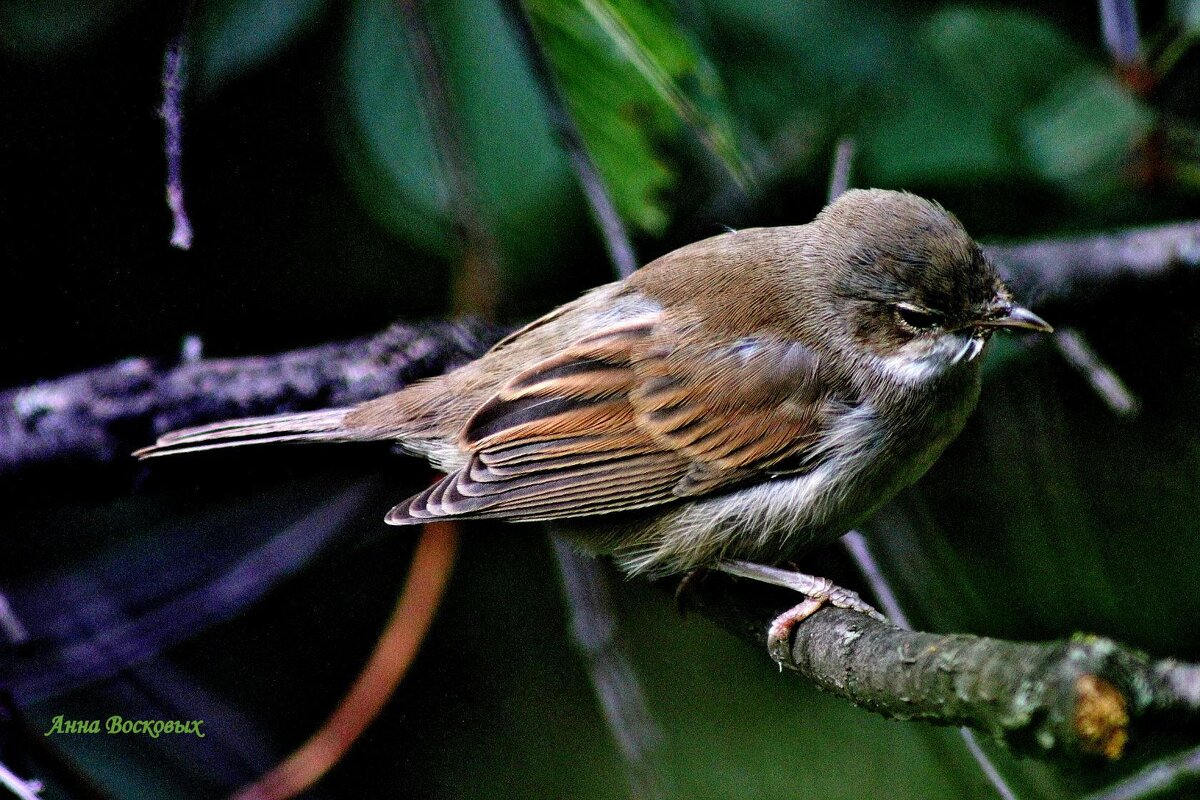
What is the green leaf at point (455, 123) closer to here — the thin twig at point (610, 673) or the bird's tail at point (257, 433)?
the bird's tail at point (257, 433)

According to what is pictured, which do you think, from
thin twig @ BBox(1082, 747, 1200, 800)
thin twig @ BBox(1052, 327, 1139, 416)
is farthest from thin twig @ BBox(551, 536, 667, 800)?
thin twig @ BBox(1052, 327, 1139, 416)

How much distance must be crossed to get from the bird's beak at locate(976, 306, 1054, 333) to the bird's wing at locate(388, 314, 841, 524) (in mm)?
409

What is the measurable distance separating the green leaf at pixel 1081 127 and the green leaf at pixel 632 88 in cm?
99

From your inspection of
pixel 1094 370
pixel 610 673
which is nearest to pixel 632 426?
pixel 610 673

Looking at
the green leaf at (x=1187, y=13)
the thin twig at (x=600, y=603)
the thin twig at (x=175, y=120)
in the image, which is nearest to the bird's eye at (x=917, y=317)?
→ the thin twig at (x=600, y=603)

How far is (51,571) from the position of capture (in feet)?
9.58

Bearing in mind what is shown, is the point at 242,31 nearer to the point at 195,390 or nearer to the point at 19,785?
the point at 195,390

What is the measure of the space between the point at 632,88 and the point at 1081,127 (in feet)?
4.58

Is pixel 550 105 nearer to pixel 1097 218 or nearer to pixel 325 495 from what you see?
pixel 325 495

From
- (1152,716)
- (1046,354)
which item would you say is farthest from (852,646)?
(1046,354)

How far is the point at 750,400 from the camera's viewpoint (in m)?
2.46

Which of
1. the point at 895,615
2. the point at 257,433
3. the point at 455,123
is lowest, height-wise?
the point at 895,615

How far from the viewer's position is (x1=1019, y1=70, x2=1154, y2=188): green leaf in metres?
3.10

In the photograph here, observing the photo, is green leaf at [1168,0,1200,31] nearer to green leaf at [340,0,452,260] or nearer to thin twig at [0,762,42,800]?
green leaf at [340,0,452,260]
